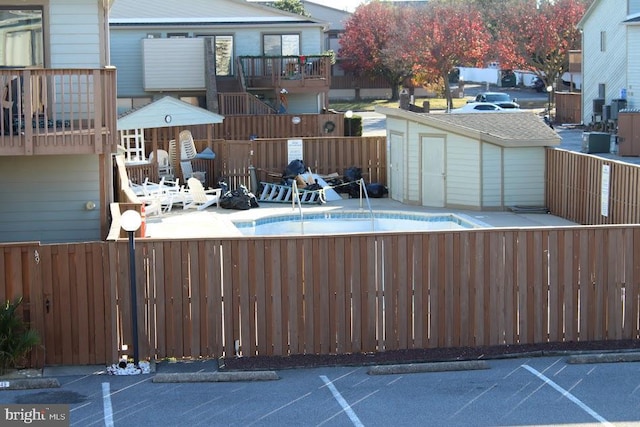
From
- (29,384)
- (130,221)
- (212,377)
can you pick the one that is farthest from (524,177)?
(29,384)

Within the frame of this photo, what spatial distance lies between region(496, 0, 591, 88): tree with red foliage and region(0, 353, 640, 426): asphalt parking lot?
5657cm

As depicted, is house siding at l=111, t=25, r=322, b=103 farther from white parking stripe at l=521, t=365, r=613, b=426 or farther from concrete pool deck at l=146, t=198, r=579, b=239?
white parking stripe at l=521, t=365, r=613, b=426

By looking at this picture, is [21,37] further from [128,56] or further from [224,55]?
[224,55]

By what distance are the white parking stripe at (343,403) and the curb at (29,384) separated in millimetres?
3026

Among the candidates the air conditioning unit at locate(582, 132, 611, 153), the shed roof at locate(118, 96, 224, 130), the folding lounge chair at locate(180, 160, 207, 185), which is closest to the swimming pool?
the shed roof at locate(118, 96, 224, 130)

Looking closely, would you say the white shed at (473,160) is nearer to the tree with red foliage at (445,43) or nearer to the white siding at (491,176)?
the white siding at (491,176)

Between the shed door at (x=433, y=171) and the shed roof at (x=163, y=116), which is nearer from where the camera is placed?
the shed roof at (x=163, y=116)

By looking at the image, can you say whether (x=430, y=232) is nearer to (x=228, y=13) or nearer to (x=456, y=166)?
(x=456, y=166)

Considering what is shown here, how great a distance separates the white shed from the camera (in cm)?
2742

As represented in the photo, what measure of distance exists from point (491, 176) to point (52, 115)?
1384 centimetres

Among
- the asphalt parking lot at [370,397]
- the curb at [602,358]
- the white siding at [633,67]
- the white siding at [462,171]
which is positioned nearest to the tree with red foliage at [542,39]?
the white siding at [633,67]

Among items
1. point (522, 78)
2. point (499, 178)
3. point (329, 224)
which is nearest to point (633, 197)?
point (499, 178)

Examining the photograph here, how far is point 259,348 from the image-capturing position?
13.6 m

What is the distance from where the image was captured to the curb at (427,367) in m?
12.9
